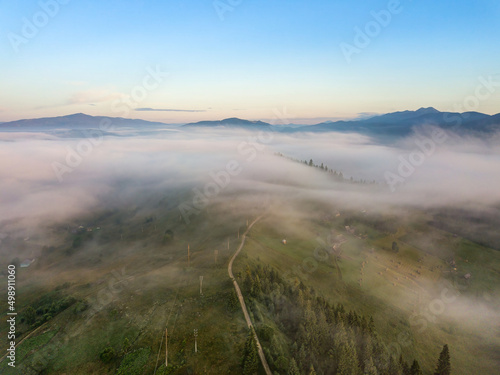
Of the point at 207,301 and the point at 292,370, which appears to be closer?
the point at 292,370

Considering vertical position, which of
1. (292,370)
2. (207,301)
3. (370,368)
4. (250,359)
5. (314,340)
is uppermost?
(250,359)

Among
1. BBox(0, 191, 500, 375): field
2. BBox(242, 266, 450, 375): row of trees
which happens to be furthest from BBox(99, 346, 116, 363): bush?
BBox(242, 266, 450, 375): row of trees

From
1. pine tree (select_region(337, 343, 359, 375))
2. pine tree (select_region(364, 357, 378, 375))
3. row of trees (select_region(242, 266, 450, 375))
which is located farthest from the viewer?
pine tree (select_region(364, 357, 378, 375))

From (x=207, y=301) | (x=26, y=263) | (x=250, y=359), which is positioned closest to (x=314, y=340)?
(x=250, y=359)

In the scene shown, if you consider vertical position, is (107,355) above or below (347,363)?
above

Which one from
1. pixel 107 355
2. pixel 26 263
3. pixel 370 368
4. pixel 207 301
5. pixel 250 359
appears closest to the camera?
pixel 250 359

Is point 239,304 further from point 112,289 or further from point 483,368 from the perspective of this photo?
point 483,368

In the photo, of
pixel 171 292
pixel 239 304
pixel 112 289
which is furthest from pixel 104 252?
pixel 239 304

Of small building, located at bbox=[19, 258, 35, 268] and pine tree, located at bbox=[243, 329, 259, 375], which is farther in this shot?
small building, located at bbox=[19, 258, 35, 268]

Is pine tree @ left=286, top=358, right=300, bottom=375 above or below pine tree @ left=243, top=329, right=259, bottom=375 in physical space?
below

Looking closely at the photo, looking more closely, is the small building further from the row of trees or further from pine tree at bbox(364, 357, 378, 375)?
pine tree at bbox(364, 357, 378, 375)

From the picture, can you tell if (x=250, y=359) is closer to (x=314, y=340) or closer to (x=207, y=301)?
(x=314, y=340)
